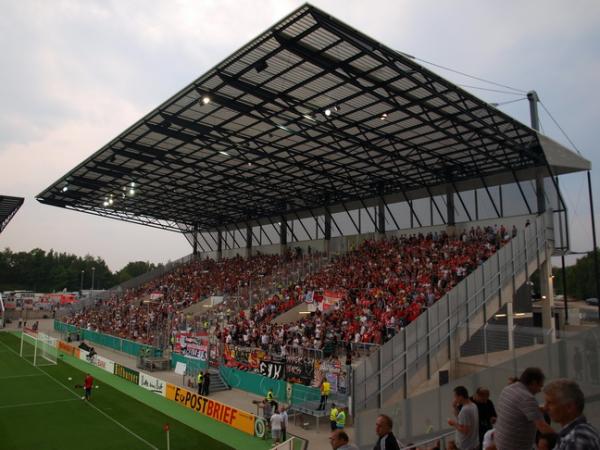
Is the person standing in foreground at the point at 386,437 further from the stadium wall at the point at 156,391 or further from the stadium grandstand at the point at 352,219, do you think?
the stadium wall at the point at 156,391

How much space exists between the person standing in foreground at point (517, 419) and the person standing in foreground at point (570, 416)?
1.23 m

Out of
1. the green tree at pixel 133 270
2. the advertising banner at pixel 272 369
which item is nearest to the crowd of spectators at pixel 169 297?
the advertising banner at pixel 272 369

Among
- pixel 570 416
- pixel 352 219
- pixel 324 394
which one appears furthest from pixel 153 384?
pixel 570 416

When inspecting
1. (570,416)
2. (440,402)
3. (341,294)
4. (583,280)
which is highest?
(583,280)

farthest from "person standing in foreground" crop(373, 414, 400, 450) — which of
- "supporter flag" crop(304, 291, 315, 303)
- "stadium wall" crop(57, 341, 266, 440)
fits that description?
"supporter flag" crop(304, 291, 315, 303)

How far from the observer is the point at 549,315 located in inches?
1086

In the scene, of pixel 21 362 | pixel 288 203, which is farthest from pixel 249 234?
pixel 21 362

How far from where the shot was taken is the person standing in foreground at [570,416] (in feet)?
9.95

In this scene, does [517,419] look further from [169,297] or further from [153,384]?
[169,297]

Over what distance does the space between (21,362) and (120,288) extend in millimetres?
30019

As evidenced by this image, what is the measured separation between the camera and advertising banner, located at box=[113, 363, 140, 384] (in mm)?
27453

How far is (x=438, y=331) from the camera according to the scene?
20.9 metres

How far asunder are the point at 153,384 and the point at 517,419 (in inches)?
949

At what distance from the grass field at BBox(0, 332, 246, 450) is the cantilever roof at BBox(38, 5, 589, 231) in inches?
588
